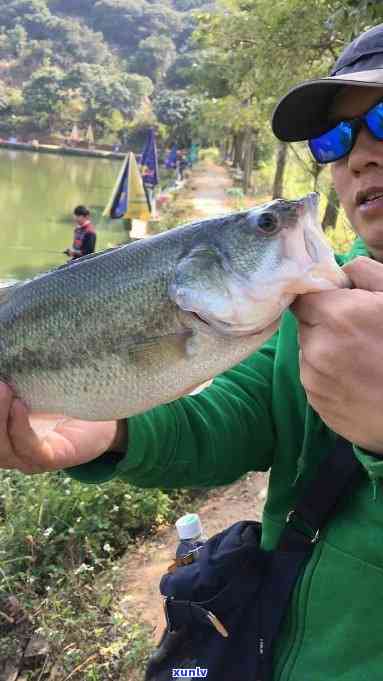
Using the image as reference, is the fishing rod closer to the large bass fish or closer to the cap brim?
the cap brim

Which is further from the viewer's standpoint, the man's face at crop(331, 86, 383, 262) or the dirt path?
the dirt path

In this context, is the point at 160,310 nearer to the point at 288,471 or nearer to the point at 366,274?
the point at 366,274

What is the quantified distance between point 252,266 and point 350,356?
0.44 meters

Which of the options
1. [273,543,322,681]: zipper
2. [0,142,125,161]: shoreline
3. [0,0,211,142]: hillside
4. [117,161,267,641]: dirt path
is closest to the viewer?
[273,543,322,681]: zipper

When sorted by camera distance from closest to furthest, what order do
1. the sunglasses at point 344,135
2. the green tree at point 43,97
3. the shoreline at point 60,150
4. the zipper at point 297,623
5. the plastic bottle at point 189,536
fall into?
1. the zipper at point 297,623
2. the sunglasses at point 344,135
3. the plastic bottle at point 189,536
4. the shoreline at point 60,150
5. the green tree at point 43,97

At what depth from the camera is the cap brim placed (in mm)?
1648

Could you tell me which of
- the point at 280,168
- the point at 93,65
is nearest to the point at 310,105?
the point at 280,168

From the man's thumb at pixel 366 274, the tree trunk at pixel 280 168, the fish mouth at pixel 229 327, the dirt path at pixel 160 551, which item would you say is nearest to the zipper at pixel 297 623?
the fish mouth at pixel 229 327

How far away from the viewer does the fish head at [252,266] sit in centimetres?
141

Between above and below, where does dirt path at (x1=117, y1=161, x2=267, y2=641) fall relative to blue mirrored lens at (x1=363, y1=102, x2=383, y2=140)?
below

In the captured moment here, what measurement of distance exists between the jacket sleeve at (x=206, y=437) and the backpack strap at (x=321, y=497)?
1.18ft

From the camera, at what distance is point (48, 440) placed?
172 cm

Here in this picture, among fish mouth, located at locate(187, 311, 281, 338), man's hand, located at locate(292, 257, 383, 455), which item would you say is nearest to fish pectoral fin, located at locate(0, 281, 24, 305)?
fish mouth, located at locate(187, 311, 281, 338)

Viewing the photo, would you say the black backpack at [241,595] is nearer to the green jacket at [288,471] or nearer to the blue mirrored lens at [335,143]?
the green jacket at [288,471]
